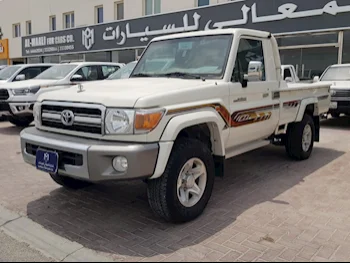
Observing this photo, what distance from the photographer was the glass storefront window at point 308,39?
44.3 feet

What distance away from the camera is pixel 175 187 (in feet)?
11.8

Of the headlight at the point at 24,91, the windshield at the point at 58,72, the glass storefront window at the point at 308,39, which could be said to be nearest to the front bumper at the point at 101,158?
the headlight at the point at 24,91

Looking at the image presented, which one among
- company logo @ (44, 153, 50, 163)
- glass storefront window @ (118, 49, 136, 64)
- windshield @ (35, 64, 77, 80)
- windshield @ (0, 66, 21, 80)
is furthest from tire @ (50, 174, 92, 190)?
glass storefront window @ (118, 49, 136, 64)

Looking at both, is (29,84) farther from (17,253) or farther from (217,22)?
Answer: (217,22)

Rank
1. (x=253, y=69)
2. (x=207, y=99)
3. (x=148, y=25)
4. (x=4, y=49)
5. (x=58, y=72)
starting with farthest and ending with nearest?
(x=4, y=49) < (x=148, y=25) < (x=58, y=72) < (x=253, y=69) < (x=207, y=99)

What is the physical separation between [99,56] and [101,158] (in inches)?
809

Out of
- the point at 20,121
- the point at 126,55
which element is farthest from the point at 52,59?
the point at 20,121

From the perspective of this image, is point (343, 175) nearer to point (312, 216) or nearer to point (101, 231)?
point (312, 216)

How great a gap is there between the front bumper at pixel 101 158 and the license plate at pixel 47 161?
0.05m

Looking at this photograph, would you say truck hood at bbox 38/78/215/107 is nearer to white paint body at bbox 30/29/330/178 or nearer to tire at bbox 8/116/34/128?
white paint body at bbox 30/29/330/178

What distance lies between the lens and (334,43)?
13484mm

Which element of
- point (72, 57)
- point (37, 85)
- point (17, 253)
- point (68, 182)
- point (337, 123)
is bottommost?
point (17, 253)

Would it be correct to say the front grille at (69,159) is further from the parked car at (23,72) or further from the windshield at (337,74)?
the windshield at (337,74)

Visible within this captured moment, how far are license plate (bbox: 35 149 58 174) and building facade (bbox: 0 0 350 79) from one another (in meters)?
12.1
